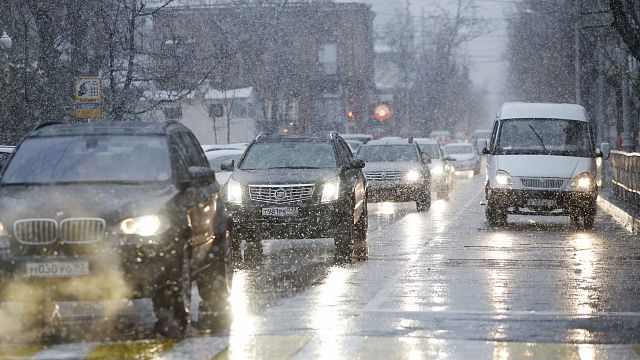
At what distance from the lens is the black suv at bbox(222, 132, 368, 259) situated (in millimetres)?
18047

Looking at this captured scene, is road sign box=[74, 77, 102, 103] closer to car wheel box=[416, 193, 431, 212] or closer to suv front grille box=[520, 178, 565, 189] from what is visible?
suv front grille box=[520, 178, 565, 189]

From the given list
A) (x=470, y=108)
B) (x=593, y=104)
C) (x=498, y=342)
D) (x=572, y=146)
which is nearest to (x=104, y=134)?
(x=498, y=342)

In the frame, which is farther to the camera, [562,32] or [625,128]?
[562,32]

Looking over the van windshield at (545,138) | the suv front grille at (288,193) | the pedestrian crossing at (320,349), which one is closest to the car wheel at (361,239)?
the suv front grille at (288,193)

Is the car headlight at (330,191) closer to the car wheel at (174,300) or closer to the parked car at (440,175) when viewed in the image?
the car wheel at (174,300)

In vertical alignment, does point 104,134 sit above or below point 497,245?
above

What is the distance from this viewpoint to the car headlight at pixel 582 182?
2456cm

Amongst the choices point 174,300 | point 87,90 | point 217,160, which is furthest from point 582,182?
point 174,300

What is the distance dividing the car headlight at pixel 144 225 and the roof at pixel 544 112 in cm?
1581

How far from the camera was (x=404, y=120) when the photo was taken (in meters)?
93.7

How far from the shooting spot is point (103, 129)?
11969 mm

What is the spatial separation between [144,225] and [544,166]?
15116mm

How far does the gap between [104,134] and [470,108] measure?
152291 millimetres

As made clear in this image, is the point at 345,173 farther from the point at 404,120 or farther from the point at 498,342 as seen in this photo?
the point at 404,120
